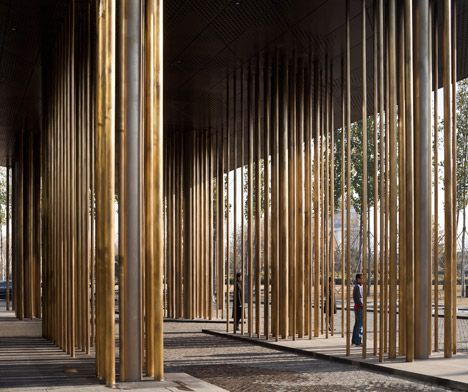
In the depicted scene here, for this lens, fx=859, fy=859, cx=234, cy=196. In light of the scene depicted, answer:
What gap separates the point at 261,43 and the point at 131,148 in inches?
255

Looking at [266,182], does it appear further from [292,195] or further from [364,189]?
[364,189]

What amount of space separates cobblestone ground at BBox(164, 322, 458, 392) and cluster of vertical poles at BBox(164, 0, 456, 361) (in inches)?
39.5

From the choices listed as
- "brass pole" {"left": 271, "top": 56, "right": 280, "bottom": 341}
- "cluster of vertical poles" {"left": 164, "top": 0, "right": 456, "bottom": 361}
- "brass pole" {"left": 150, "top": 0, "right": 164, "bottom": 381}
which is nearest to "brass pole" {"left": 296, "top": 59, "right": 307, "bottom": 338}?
"cluster of vertical poles" {"left": 164, "top": 0, "right": 456, "bottom": 361}

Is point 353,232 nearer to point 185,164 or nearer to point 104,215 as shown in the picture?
point 185,164

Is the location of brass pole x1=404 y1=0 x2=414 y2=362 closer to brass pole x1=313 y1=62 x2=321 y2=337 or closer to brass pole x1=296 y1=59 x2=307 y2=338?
brass pole x1=313 y1=62 x2=321 y2=337

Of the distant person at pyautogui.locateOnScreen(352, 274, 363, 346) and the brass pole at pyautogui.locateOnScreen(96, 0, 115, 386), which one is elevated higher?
the brass pole at pyautogui.locateOnScreen(96, 0, 115, 386)

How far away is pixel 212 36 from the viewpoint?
16609mm

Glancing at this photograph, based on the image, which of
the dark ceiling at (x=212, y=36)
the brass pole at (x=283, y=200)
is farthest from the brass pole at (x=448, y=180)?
the brass pole at (x=283, y=200)

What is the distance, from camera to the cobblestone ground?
462 inches

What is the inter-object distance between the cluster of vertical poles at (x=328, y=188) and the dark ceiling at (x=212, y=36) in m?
0.39

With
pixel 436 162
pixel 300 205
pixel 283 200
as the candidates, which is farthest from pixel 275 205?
pixel 436 162

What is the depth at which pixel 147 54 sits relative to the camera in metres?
11.6

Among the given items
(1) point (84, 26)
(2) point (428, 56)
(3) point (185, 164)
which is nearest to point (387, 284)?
(2) point (428, 56)

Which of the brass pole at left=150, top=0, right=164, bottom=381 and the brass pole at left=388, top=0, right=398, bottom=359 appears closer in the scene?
the brass pole at left=150, top=0, right=164, bottom=381
